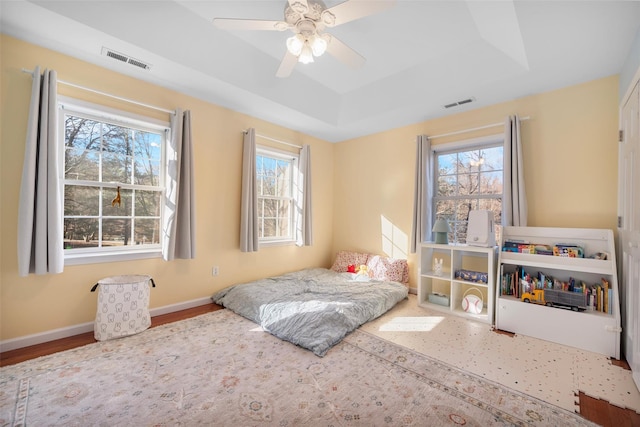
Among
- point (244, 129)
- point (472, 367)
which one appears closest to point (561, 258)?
point (472, 367)

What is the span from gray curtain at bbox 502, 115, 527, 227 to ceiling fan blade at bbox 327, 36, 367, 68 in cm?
193

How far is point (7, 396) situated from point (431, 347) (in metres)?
2.87

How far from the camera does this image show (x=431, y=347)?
225 centimetres

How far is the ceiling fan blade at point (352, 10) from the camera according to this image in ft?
5.28

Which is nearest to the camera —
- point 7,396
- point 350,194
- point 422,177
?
point 7,396

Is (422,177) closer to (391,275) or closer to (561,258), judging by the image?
(391,275)

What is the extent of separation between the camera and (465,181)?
11.5ft

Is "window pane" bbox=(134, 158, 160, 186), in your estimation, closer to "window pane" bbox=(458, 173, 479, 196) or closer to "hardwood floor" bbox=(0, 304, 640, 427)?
"hardwood floor" bbox=(0, 304, 640, 427)

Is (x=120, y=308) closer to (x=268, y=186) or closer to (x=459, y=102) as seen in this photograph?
(x=268, y=186)

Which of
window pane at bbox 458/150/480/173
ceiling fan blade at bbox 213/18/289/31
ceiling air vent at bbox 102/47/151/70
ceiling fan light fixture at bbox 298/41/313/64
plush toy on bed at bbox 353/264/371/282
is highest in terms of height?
ceiling air vent at bbox 102/47/151/70

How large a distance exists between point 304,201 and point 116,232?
7.79 ft

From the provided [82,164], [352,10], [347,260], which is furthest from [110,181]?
[347,260]

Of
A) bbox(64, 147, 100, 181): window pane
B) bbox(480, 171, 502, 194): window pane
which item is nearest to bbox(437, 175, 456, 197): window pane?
bbox(480, 171, 502, 194): window pane

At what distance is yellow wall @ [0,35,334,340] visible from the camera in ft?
6.89
